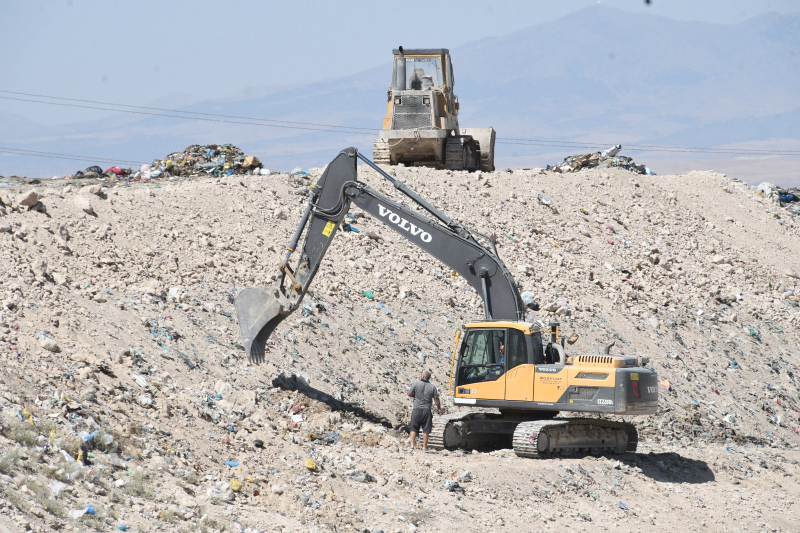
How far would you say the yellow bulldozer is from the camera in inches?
953

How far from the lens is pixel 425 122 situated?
2422 centimetres

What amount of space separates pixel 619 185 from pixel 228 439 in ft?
58.7

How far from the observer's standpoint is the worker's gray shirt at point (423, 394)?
41.1ft

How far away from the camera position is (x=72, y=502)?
843 centimetres

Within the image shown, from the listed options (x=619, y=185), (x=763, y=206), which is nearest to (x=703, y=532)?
(x=619, y=185)

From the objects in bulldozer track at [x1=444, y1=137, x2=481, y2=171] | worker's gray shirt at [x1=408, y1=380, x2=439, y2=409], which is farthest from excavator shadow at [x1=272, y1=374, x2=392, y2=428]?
bulldozer track at [x1=444, y1=137, x2=481, y2=171]

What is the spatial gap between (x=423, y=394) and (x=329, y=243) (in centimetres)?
233

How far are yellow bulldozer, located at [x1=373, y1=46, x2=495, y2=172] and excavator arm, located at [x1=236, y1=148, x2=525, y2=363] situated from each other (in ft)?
36.8

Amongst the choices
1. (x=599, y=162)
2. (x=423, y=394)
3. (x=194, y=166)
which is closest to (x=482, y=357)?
(x=423, y=394)

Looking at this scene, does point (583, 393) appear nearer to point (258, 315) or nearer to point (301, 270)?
point (301, 270)

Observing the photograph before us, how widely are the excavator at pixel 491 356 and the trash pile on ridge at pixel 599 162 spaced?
16954mm

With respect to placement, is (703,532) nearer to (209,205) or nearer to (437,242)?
(437,242)

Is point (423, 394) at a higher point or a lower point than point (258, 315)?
lower

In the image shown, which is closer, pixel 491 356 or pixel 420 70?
pixel 491 356
